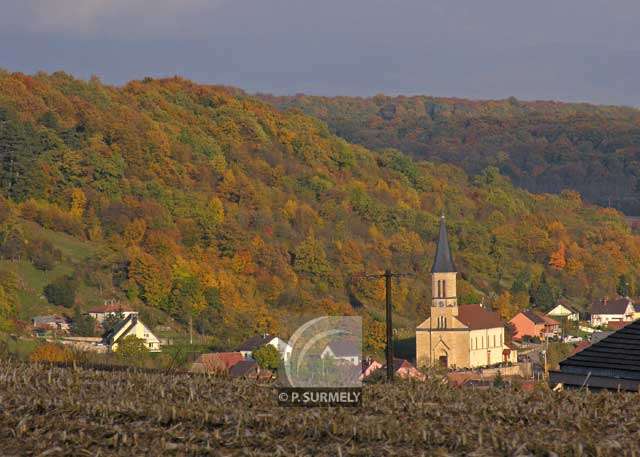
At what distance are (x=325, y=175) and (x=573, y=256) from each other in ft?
84.2

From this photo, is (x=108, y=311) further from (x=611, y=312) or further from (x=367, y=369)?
(x=367, y=369)

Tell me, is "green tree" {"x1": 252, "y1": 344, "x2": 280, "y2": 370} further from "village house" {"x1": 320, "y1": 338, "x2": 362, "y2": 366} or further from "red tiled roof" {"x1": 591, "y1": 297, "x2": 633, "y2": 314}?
"red tiled roof" {"x1": 591, "y1": 297, "x2": 633, "y2": 314}

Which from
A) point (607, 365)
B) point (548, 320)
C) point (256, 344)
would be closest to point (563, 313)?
point (548, 320)

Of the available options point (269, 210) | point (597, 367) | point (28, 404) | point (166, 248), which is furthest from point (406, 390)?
point (269, 210)

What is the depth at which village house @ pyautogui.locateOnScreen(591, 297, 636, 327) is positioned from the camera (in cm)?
11636

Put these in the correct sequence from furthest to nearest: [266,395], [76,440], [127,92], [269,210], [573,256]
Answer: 1. [127,92]
2. [573,256]
3. [269,210]
4. [266,395]
5. [76,440]

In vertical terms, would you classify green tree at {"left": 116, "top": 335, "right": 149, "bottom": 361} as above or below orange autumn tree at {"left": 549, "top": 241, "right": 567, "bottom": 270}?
below

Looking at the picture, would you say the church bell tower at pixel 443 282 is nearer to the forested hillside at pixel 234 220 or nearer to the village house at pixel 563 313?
the forested hillside at pixel 234 220

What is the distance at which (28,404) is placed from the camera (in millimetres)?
13359

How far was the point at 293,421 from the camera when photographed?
1253 centimetres

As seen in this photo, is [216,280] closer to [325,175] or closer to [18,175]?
[18,175]

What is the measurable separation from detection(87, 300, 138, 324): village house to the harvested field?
6508cm

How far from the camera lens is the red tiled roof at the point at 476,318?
101438 millimetres

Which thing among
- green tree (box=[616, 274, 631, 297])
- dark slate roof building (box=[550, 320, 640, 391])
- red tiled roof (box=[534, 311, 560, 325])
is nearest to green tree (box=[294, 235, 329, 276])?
red tiled roof (box=[534, 311, 560, 325])
